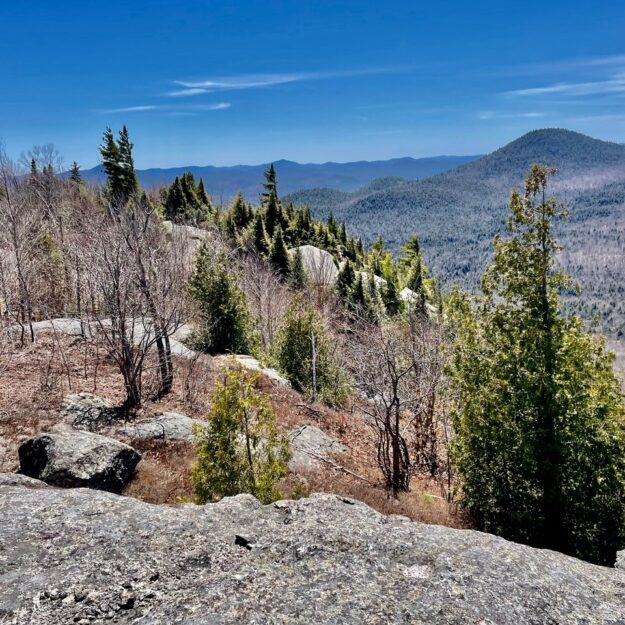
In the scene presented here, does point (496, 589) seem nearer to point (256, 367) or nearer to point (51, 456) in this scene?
point (51, 456)

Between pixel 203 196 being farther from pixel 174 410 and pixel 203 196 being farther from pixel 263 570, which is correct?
pixel 263 570

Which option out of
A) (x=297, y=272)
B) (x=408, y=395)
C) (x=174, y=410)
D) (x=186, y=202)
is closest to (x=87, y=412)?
(x=174, y=410)

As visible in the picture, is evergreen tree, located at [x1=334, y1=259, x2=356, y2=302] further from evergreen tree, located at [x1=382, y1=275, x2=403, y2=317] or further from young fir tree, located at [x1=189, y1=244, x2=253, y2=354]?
young fir tree, located at [x1=189, y1=244, x2=253, y2=354]

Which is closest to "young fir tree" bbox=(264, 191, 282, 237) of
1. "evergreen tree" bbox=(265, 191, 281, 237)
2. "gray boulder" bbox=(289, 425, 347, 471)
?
"evergreen tree" bbox=(265, 191, 281, 237)

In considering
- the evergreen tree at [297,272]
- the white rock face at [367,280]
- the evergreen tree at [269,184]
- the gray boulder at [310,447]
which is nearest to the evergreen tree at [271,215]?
the evergreen tree at [269,184]

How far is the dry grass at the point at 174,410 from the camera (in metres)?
13.7

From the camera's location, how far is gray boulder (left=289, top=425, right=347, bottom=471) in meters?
17.2

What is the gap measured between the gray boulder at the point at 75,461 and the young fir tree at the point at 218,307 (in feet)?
51.6

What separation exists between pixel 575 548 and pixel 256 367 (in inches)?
670

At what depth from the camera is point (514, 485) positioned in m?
12.9

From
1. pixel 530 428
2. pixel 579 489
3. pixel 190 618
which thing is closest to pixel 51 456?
pixel 190 618

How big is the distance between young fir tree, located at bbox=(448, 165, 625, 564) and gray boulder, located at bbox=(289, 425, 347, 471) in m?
6.44

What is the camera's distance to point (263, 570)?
6.70 m

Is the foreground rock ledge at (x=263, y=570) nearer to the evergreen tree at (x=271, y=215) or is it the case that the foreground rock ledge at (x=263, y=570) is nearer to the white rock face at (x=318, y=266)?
the white rock face at (x=318, y=266)
